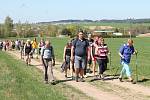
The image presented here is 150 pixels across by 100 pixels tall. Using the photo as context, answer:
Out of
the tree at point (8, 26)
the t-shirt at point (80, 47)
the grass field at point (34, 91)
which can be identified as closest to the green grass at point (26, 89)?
the grass field at point (34, 91)

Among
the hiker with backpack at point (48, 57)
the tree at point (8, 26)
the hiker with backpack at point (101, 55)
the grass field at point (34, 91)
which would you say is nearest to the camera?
the grass field at point (34, 91)

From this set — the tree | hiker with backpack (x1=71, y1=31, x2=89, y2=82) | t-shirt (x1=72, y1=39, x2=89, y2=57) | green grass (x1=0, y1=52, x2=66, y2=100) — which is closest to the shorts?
hiker with backpack (x1=71, y1=31, x2=89, y2=82)

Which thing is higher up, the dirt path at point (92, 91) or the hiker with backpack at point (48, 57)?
the hiker with backpack at point (48, 57)

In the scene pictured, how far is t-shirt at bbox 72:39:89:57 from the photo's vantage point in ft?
59.6

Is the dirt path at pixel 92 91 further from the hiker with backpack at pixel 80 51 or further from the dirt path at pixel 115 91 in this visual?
the hiker with backpack at pixel 80 51

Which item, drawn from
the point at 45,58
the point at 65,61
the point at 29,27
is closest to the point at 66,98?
the point at 45,58

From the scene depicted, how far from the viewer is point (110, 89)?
1642cm

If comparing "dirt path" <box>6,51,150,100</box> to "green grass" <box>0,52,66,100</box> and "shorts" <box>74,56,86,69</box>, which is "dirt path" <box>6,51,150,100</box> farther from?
"green grass" <box>0,52,66,100</box>

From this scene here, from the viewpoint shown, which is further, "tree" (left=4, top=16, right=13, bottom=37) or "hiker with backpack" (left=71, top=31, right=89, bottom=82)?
"tree" (left=4, top=16, right=13, bottom=37)

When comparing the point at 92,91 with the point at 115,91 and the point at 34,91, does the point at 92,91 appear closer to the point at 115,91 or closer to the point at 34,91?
the point at 115,91

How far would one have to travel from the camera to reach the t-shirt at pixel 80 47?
18.2 m

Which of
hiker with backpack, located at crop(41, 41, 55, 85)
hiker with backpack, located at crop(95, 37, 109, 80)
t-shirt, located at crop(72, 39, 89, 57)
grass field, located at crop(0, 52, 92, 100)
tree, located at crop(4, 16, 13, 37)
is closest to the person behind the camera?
grass field, located at crop(0, 52, 92, 100)

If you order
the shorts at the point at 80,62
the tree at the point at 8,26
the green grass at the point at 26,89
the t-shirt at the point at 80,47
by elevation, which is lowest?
the tree at the point at 8,26

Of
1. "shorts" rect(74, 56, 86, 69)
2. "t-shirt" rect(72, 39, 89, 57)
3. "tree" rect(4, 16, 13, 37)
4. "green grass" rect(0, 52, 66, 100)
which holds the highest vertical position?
"t-shirt" rect(72, 39, 89, 57)
